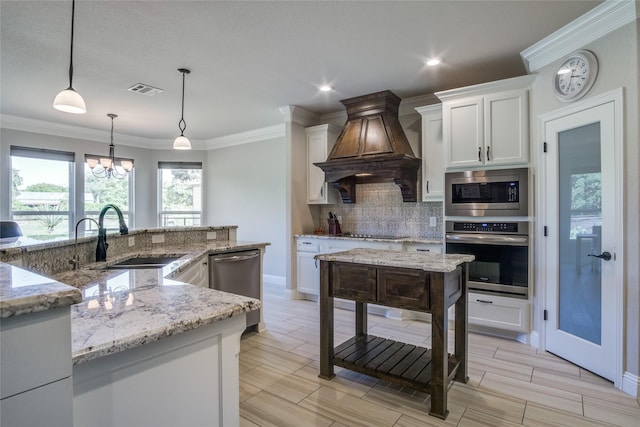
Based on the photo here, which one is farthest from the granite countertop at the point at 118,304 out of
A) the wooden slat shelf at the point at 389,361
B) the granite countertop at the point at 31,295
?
the wooden slat shelf at the point at 389,361

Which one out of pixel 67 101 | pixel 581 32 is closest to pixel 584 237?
pixel 581 32

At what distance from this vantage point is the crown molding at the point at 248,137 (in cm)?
603

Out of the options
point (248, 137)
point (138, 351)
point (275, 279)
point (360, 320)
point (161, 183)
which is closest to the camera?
point (138, 351)

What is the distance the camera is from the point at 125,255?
2854 mm

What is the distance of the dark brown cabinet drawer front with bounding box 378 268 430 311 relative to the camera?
7.11 feet

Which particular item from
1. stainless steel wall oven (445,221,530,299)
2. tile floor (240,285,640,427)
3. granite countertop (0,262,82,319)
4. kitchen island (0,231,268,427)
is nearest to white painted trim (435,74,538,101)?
stainless steel wall oven (445,221,530,299)

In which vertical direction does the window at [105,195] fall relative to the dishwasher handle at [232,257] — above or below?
above

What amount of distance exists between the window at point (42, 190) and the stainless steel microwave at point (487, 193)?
5.54 m

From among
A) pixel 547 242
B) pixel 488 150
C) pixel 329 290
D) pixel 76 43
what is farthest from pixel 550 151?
pixel 76 43

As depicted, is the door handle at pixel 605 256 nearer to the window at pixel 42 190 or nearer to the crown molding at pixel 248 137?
the crown molding at pixel 248 137

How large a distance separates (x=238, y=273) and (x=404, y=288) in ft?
5.83

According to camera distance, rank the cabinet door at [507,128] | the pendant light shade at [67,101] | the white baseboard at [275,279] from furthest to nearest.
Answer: the white baseboard at [275,279] → the cabinet door at [507,128] → the pendant light shade at [67,101]

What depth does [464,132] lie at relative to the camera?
3627 millimetres

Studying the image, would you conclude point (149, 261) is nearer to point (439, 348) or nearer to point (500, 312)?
point (439, 348)
